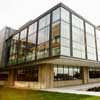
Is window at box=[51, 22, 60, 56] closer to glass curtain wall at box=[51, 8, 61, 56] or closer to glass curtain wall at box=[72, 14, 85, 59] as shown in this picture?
glass curtain wall at box=[51, 8, 61, 56]

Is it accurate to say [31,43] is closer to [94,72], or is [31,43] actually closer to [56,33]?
[56,33]

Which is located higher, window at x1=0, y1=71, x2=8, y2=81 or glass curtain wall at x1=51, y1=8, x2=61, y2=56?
glass curtain wall at x1=51, y1=8, x2=61, y2=56

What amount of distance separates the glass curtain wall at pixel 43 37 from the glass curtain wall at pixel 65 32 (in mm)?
2592

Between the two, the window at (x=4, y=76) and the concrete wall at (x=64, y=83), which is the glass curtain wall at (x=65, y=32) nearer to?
the concrete wall at (x=64, y=83)

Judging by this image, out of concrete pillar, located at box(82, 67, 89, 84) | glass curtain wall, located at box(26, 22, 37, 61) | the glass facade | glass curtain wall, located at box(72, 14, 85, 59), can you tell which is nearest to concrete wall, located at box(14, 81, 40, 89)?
the glass facade

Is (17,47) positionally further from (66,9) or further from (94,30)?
(94,30)

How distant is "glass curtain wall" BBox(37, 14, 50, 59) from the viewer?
16.8 meters

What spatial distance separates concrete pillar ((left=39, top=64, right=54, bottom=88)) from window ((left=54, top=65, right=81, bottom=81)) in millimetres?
1142

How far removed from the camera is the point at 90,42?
21.6 m

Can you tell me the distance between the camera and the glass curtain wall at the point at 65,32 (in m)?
15.1

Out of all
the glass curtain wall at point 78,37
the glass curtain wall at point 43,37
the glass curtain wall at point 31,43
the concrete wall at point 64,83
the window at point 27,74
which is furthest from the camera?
the window at point 27,74

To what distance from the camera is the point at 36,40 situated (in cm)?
1930

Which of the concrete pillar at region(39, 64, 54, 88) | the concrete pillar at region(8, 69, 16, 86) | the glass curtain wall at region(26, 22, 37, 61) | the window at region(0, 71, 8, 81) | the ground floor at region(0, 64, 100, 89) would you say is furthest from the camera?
the window at region(0, 71, 8, 81)

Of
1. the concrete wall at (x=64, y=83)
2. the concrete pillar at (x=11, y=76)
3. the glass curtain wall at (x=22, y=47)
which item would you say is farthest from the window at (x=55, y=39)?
the concrete pillar at (x=11, y=76)
